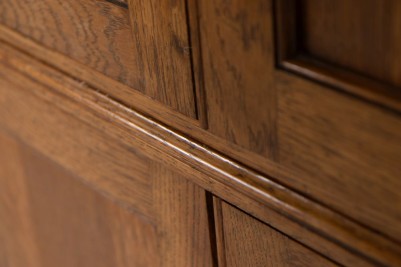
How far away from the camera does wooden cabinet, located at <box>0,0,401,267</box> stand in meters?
0.40

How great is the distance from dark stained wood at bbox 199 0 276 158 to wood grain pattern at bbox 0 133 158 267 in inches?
6.7

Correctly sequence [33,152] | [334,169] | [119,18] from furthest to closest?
[33,152], [119,18], [334,169]

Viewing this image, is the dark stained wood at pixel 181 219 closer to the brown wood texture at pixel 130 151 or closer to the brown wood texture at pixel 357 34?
the brown wood texture at pixel 130 151

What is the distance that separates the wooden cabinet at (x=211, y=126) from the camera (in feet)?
1.31

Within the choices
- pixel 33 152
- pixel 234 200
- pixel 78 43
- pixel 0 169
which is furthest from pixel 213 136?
pixel 0 169

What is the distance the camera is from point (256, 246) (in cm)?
51

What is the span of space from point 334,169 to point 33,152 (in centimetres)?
39

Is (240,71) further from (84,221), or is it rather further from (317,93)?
(84,221)

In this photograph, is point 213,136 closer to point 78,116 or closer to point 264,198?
point 264,198

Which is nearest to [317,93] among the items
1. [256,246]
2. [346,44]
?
[346,44]

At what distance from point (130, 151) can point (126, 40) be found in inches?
3.8

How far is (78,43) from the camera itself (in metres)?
0.58

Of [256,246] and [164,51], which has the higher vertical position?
[164,51]

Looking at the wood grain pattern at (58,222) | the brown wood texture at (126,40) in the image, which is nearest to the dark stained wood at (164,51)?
the brown wood texture at (126,40)
